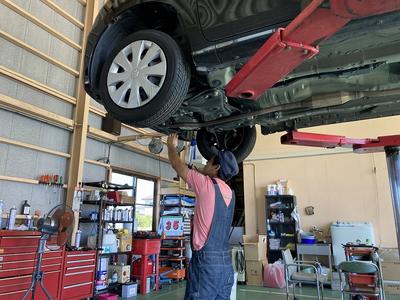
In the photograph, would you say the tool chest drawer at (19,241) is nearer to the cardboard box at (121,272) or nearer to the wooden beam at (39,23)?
the cardboard box at (121,272)

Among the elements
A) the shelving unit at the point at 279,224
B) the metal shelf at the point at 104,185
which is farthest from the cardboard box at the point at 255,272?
the metal shelf at the point at 104,185

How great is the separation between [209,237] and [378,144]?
1630 millimetres

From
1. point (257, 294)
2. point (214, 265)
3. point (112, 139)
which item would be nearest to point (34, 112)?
point (112, 139)

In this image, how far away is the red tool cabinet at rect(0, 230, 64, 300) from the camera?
3.45m

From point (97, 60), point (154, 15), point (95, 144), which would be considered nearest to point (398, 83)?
point (154, 15)

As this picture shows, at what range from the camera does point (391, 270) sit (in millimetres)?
5414

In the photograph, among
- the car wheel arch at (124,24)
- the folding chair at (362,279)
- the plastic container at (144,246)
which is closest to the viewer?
the car wheel arch at (124,24)

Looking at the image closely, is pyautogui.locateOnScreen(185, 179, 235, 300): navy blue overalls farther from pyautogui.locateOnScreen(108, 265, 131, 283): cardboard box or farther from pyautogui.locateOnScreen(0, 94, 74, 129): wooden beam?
pyautogui.locateOnScreen(108, 265, 131, 283): cardboard box

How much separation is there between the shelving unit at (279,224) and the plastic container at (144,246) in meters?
2.69

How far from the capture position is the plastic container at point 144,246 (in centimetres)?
559

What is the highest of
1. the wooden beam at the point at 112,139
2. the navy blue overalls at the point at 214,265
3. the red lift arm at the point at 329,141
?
the wooden beam at the point at 112,139

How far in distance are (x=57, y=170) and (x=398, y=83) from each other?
15.7 ft

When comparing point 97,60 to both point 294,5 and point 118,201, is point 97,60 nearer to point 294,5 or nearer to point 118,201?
point 294,5

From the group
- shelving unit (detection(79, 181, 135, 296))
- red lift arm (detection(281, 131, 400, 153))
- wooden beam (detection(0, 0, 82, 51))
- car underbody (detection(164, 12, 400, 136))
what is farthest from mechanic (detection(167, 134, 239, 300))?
wooden beam (detection(0, 0, 82, 51))
